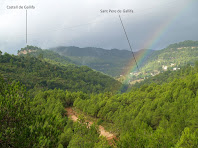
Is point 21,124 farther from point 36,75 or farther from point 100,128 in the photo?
point 36,75

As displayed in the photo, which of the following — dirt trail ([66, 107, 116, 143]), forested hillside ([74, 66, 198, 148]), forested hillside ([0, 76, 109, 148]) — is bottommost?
dirt trail ([66, 107, 116, 143])

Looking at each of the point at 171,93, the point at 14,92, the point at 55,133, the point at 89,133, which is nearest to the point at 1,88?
the point at 14,92

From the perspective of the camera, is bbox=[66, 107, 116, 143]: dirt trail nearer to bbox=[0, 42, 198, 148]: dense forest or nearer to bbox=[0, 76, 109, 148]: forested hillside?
bbox=[0, 42, 198, 148]: dense forest

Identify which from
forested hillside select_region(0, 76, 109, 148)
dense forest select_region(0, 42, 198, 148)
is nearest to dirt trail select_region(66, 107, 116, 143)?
dense forest select_region(0, 42, 198, 148)

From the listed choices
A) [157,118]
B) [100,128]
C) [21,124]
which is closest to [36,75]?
[100,128]

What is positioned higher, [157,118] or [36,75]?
[36,75]

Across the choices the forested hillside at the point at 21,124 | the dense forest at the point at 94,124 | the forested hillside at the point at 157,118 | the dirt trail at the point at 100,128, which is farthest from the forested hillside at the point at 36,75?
the forested hillside at the point at 21,124

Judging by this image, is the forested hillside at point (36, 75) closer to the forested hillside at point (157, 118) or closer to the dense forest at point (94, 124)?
the dense forest at point (94, 124)

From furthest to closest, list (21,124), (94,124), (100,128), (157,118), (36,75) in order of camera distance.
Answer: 1. (36,75)
2. (100,128)
3. (157,118)
4. (94,124)
5. (21,124)

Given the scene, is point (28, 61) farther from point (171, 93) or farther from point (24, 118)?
point (24, 118)

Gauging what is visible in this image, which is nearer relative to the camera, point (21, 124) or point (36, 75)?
point (21, 124)

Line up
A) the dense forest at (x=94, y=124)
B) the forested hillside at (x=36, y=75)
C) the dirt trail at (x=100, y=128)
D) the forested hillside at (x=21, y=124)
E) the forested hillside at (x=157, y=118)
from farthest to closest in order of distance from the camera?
the forested hillside at (x=36, y=75) → the dirt trail at (x=100, y=128) → the forested hillside at (x=157, y=118) → the dense forest at (x=94, y=124) → the forested hillside at (x=21, y=124)
